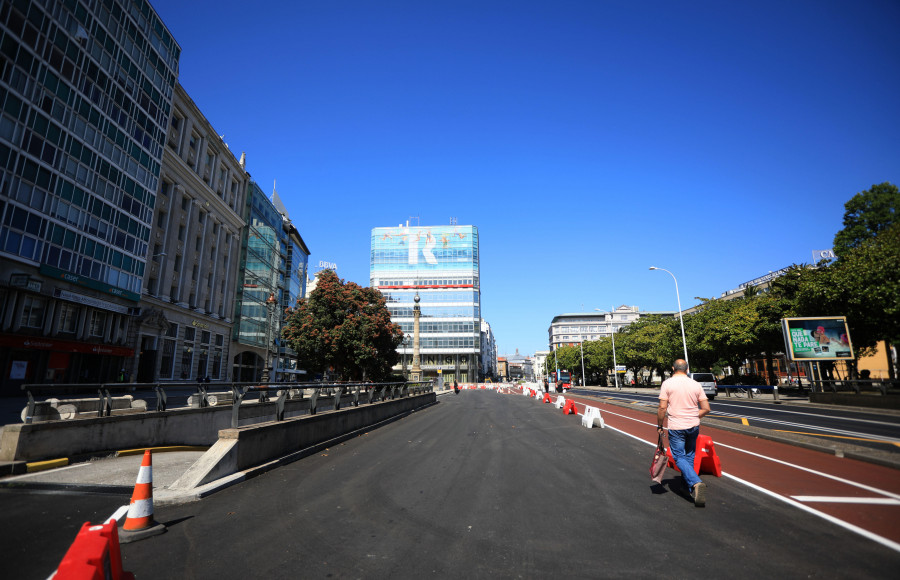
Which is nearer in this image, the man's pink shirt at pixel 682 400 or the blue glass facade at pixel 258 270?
the man's pink shirt at pixel 682 400

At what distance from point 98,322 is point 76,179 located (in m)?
10.1

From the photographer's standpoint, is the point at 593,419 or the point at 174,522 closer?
the point at 174,522

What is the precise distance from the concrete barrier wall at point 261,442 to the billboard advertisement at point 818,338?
27.9 m

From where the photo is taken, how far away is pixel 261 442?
841 cm

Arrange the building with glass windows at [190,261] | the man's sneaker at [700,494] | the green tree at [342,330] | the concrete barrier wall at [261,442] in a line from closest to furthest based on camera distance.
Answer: the man's sneaker at [700,494] < the concrete barrier wall at [261,442] < the green tree at [342,330] < the building with glass windows at [190,261]

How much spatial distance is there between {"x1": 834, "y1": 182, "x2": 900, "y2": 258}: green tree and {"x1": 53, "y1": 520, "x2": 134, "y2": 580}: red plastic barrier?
53441 millimetres

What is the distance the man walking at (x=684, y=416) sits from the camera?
6.05m

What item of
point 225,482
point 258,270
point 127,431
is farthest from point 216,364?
point 225,482

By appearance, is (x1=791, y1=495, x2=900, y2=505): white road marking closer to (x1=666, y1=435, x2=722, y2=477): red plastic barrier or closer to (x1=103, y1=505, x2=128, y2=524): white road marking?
(x1=666, y1=435, x2=722, y2=477): red plastic barrier

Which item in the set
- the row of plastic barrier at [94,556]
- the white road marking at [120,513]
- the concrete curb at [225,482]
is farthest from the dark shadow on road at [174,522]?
the row of plastic barrier at [94,556]

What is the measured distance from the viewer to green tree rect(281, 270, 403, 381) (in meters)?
35.1

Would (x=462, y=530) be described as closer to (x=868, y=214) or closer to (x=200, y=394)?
(x=200, y=394)

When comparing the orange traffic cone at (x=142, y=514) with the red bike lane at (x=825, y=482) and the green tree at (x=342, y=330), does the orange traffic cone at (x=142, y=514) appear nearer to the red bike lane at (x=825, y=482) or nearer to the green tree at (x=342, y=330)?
the red bike lane at (x=825, y=482)

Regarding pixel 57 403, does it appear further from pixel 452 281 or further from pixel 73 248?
pixel 452 281
